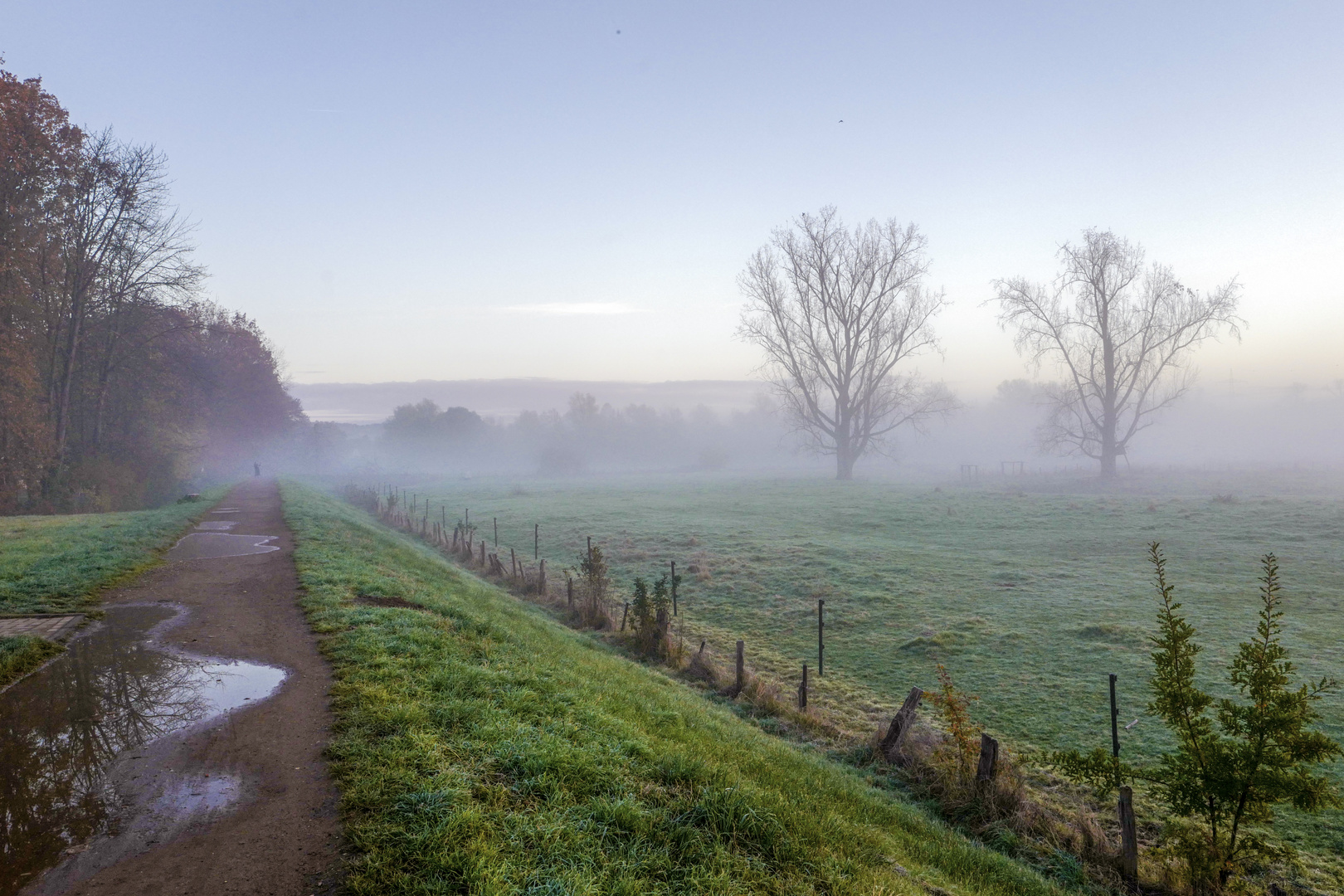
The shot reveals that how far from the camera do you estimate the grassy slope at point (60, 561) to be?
7.54 meters

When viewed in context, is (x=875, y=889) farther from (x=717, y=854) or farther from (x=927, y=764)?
(x=927, y=764)

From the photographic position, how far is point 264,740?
5.53 m

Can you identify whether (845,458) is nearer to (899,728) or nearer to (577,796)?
(899,728)

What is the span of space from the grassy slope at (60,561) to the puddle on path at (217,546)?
0.42 metres

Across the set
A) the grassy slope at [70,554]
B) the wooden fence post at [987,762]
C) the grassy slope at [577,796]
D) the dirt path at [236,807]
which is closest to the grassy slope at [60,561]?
the grassy slope at [70,554]

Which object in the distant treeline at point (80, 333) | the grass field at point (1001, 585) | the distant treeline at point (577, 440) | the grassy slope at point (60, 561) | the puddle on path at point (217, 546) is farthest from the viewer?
the distant treeline at point (577, 440)

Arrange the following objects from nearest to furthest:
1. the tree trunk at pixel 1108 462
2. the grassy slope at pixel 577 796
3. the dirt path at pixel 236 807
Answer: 1. the dirt path at pixel 236 807
2. the grassy slope at pixel 577 796
3. the tree trunk at pixel 1108 462

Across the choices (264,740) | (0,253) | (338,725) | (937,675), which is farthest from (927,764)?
(0,253)

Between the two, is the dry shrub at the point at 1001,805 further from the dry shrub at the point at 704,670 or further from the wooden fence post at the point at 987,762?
the dry shrub at the point at 704,670

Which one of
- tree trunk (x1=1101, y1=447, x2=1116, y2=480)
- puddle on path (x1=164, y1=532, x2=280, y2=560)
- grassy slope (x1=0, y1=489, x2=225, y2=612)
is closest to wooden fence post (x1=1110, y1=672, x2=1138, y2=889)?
grassy slope (x1=0, y1=489, x2=225, y2=612)

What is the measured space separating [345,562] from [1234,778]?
1458 cm

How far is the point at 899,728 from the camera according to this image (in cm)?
856

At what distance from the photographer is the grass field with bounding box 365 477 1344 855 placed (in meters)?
11.0

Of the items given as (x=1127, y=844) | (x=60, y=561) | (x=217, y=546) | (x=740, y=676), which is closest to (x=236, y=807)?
(x=1127, y=844)
